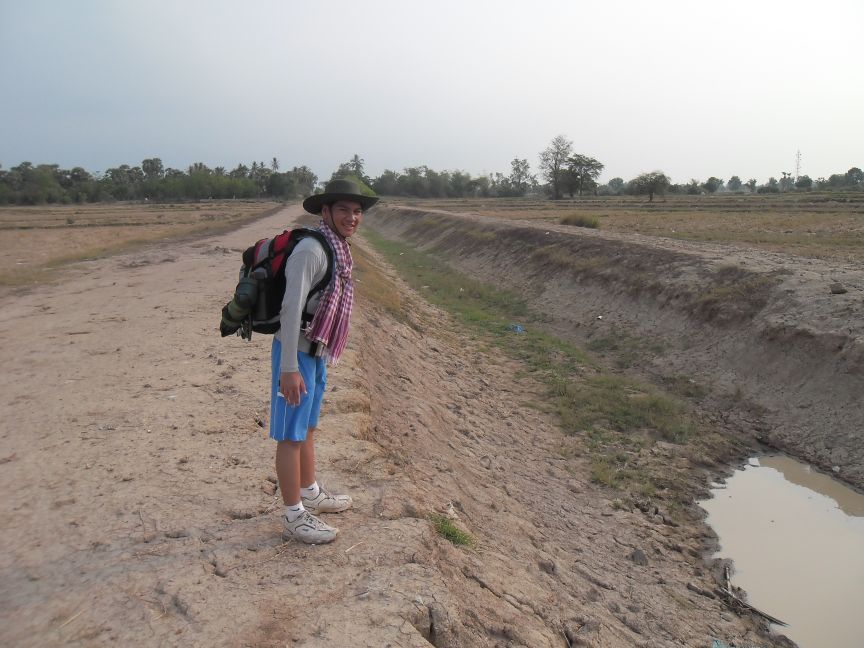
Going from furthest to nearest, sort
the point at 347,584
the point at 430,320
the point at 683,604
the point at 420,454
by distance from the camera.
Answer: the point at 430,320, the point at 420,454, the point at 683,604, the point at 347,584

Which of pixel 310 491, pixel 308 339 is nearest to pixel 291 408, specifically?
pixel 308 339

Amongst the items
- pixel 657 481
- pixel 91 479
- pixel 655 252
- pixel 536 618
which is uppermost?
pixel 655 252

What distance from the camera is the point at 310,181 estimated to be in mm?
131125

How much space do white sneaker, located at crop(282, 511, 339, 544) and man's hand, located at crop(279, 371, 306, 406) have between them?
31.9 inches

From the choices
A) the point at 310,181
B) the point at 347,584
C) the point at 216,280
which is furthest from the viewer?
the point at 310,181

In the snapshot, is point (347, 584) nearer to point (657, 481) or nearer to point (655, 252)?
point (657, 481)

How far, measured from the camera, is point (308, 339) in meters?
3.04

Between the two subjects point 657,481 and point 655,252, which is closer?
point 657,481

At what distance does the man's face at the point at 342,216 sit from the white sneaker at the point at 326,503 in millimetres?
1669

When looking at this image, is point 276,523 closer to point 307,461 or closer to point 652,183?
point 307,461

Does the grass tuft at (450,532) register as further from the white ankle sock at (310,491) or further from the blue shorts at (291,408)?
the blue shorts at (291,408)

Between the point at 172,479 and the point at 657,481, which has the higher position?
the point at 172,479

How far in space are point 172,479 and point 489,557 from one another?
2368 millimetres

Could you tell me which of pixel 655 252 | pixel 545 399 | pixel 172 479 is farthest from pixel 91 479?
pixel 655 252
